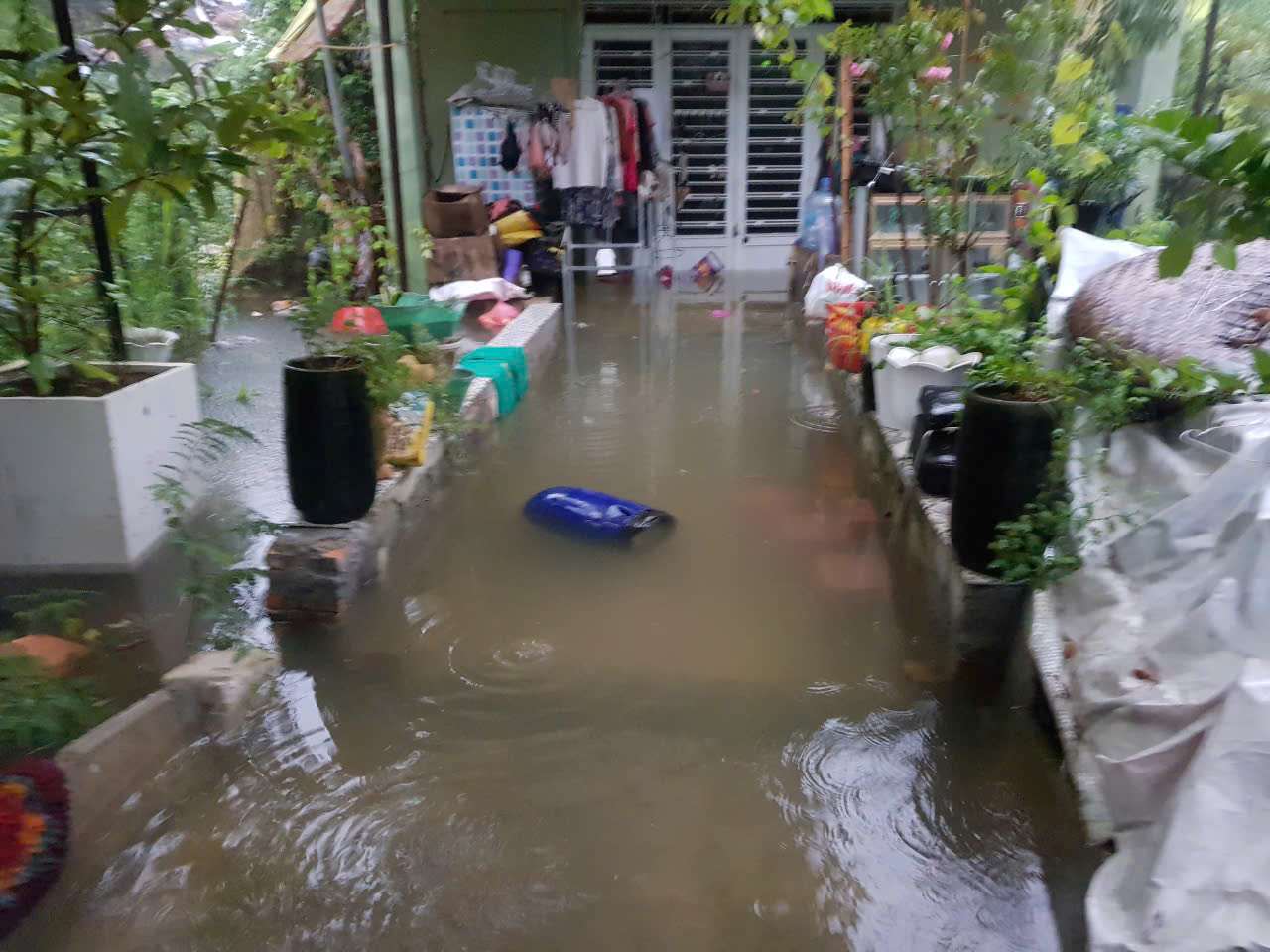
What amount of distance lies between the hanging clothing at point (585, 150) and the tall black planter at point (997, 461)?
644cm

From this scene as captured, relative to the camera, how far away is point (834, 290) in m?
5.39

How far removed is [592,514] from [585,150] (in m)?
5.89

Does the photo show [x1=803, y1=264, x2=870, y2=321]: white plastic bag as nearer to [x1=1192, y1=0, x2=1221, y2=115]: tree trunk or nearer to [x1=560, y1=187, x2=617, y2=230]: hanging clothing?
[x1=1192, y1=0, x2=1221, y2=115]: tree trunk

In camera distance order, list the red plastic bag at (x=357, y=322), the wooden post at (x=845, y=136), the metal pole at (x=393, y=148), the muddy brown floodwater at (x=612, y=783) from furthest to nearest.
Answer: the metal pole at (x=393, y=148), the wooden post at (x=845, y=136), the red plastic bag at (x=357, y=322), the muddy brown floodwater at (x=612, y=783)

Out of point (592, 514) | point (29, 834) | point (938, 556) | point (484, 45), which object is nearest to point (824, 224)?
point (484, 45)

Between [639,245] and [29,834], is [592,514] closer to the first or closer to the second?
[29,834]

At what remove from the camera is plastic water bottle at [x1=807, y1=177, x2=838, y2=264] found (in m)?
7.39

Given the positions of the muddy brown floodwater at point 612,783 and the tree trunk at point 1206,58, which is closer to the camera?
the muddy brown floodwater at point 612,783

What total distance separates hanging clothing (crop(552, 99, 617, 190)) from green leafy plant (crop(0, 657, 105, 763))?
7161 millimetres

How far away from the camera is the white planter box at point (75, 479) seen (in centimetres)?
259

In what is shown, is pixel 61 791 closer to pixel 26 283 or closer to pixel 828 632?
pixel 26 283

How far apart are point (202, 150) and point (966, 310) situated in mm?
2771

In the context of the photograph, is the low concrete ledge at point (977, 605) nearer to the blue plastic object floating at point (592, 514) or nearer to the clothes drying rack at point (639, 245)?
the blue plastic object floating at point (592, 514)

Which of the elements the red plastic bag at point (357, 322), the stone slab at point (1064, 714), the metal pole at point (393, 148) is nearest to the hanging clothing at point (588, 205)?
the metal pole at point (393, 148)
